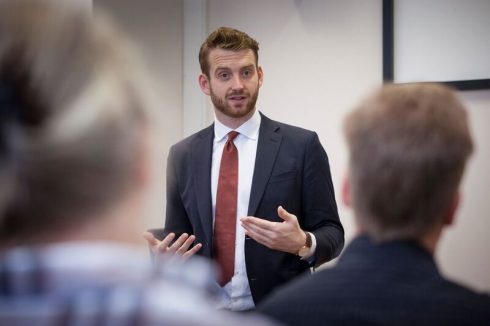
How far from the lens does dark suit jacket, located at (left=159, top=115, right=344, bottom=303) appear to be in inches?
71.6

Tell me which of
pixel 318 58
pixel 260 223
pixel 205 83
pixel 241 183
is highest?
pixel 318 58

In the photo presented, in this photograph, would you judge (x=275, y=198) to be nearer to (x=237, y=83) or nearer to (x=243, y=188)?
(x=243, y=188)

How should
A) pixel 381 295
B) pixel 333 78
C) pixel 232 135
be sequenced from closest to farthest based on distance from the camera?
pixel 381 295 → pixel 232 135 → pixel 333 78

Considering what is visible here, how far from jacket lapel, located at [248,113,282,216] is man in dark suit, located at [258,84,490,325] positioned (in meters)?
0.97

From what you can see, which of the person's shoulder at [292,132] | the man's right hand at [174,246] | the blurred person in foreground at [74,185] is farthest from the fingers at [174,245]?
the blurred person in foreground at [74,185]

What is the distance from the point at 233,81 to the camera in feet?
6.54

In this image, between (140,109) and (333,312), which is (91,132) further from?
(333,312)

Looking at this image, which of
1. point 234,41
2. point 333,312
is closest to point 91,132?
point 333,312

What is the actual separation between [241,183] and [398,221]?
1110 millimetres

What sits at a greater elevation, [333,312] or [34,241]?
[34,241]

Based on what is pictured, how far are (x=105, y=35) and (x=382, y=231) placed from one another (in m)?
0.51

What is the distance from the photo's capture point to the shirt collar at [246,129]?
1980 millimetres

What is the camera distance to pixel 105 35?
53 centimetres

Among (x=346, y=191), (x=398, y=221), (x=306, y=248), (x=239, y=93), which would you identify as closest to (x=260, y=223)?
(x=306, y=248)
